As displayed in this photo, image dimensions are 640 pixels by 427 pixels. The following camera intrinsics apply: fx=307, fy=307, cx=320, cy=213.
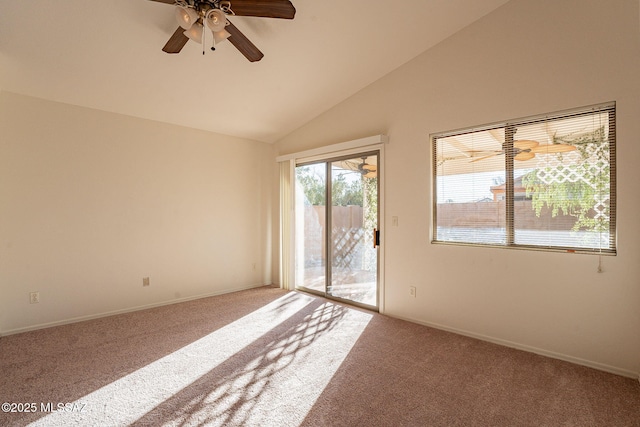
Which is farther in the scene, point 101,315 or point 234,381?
point 101,315

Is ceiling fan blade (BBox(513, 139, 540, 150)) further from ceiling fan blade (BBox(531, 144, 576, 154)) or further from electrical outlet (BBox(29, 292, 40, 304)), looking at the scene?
electrical outlet (BBox(29, 292, 40, 304))

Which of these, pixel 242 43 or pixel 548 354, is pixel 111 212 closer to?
pixel 242 43

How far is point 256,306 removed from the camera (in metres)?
4.05

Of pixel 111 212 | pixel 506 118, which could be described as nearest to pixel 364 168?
pixel 506 118

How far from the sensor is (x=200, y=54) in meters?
2.92

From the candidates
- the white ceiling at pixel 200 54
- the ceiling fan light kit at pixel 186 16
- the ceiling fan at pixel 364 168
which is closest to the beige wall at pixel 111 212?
the white ceiling at pixel 200 54

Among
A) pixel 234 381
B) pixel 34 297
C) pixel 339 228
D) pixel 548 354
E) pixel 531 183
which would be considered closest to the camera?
pixel 234 381

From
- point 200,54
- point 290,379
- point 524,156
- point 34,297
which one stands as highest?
point 200,54

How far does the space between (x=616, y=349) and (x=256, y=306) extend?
356 centimetres

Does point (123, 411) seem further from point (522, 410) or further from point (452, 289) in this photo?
point (452, 289)

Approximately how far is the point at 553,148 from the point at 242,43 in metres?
2.79

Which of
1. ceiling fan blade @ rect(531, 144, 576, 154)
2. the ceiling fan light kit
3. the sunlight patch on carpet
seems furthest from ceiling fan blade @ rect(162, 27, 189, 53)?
ceiling fan blade @ rect(531, 144, 576, 154)

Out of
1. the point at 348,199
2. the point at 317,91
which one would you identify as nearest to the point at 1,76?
the point at 317,91

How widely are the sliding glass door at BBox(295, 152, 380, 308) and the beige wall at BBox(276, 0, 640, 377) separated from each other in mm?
306
